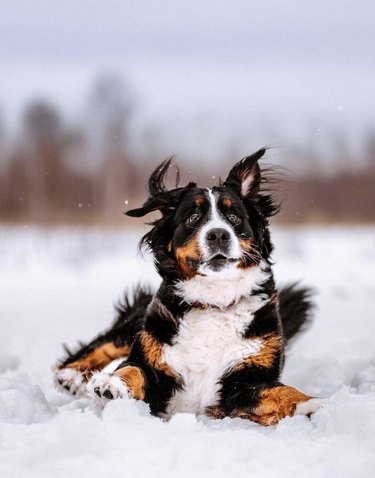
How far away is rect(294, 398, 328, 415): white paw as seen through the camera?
4.08 meters

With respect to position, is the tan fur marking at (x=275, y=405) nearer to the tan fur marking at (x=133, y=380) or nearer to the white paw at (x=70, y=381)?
the tan fur marking at (x=133, y=380)

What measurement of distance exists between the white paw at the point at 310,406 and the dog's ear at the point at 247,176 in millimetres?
1694

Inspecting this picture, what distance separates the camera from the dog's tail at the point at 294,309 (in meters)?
6.52

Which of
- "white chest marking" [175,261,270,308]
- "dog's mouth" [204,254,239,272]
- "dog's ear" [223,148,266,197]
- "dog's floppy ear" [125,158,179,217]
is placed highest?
"dog's ear" [223,148,266,197]

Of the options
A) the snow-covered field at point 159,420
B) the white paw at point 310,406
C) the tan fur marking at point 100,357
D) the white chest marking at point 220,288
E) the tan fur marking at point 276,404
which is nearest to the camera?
the snow-covered field at point 159,420

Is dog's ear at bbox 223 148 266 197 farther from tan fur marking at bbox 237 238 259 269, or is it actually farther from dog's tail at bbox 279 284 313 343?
dog's tail at bbox 279 284 313 343

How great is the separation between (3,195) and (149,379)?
20.9 meters

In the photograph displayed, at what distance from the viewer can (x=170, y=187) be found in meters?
5.48

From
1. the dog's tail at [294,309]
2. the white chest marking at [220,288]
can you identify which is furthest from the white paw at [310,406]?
the dog's tail at [294,309]

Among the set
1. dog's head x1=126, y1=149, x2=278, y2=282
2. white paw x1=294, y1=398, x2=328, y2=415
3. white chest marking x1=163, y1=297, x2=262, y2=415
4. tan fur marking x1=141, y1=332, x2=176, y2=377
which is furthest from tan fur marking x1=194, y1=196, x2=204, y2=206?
white paw x1=294, y1=398, x2=328, y2=415

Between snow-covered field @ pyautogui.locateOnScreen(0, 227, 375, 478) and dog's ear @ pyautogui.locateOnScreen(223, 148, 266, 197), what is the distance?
84 cm

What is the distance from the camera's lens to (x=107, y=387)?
4.30 m

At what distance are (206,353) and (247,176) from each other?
52.2 inches

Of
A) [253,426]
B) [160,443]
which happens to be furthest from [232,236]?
[160,443]
